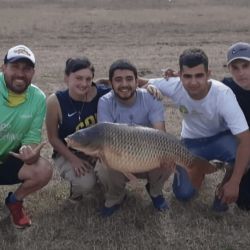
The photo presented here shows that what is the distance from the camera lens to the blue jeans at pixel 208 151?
5164 millimetres

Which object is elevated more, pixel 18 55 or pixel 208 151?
pixel 18 55

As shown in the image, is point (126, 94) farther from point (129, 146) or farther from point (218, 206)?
point (218, 206)

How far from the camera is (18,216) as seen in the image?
486 cm

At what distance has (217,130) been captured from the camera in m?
5.30

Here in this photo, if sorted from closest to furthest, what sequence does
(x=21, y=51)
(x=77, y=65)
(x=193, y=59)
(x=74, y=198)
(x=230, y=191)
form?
(x=230, y=191) < (x=193, y=59) < (x=21, y=51) < (x=77, y=65) < (x=74, y=198)

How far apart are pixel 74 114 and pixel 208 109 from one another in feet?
3.87

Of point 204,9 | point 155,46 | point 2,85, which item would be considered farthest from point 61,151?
point 204,9

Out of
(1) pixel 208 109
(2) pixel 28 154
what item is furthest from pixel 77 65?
(1) pixel 208 109

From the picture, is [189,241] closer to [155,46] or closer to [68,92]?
[68,92]

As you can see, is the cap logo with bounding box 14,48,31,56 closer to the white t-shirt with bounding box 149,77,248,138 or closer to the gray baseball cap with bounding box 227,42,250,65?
the white t-shirt with bounding box 149,77,248,138

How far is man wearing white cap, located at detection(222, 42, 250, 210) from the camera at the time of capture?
4.98 meters

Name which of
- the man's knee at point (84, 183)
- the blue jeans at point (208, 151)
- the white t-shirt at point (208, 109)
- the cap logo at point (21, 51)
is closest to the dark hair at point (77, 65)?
the cap logo at point (21, 51)

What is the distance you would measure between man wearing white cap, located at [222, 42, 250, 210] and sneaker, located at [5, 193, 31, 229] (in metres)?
1.86

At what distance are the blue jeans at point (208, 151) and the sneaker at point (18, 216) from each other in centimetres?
135
